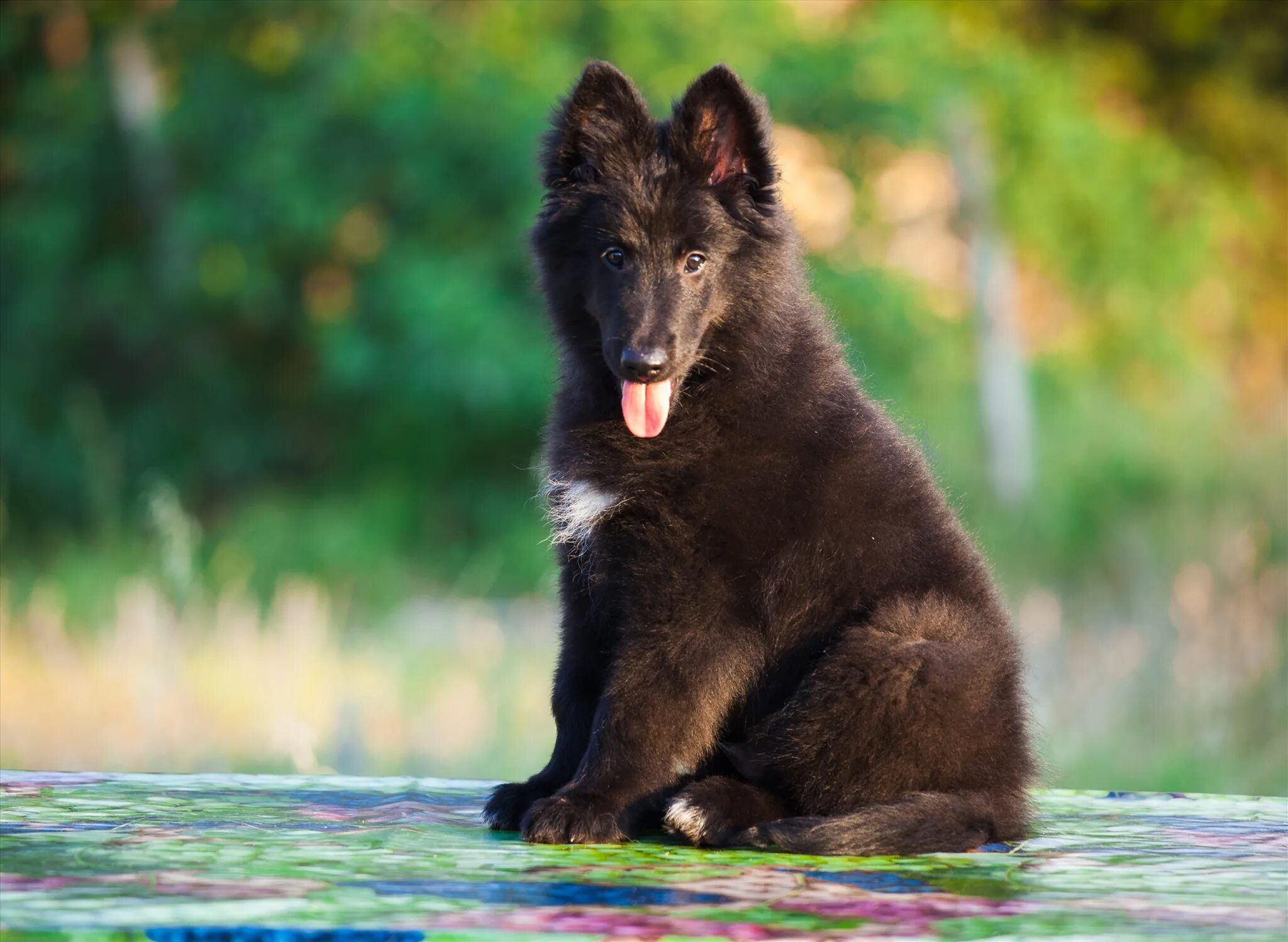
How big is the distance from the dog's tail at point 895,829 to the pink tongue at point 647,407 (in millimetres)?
897

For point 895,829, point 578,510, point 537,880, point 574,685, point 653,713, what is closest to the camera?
point 537,880

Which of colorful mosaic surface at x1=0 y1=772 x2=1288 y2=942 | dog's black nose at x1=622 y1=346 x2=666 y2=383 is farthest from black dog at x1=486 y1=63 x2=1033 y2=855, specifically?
colorful mosaic surface at x1=0 y1=772 x2=1288 y2=942

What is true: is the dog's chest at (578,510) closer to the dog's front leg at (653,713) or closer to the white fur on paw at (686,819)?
the dog's front leg at (653,713)

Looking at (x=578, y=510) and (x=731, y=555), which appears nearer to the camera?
(x=731, y=555)

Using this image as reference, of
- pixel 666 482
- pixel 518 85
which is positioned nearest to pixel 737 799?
pixel 666 482

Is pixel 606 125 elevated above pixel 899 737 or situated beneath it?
elevated above

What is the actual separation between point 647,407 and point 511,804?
93 centimetres

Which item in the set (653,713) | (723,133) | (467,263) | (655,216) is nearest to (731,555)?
(653,713)

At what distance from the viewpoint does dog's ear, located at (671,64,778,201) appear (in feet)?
10.9

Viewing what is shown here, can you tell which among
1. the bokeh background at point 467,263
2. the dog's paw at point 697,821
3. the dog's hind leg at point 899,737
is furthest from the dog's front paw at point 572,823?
the bokeh background at point 467,263

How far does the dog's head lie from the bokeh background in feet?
24.3

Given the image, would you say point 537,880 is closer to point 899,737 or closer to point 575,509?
point 899,737

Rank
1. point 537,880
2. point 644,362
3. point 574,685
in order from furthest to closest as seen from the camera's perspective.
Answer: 1. point 574,685
2. point 644,362
3. point 537,880

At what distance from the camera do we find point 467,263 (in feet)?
43.2
